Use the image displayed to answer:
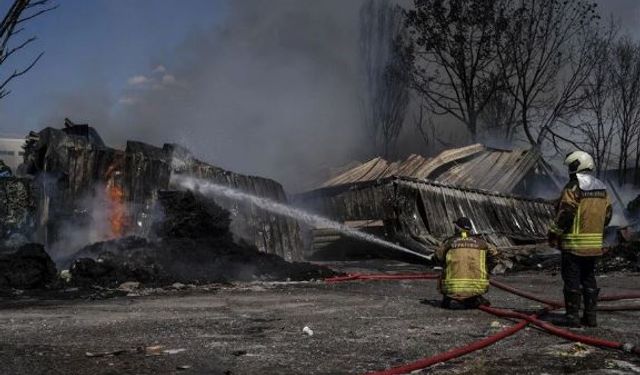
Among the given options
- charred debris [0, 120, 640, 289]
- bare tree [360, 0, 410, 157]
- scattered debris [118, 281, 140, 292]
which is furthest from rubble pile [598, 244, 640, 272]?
bare tree [360, 0, 410, 157]

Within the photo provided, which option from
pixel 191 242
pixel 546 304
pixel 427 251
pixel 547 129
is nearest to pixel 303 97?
pixel 547 129

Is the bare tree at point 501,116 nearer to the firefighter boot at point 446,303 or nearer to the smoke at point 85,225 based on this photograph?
the smoke at point 85,225

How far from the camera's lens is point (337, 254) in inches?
715

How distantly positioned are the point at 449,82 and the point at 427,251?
46.2ft

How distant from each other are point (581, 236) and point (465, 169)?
48.6 ft

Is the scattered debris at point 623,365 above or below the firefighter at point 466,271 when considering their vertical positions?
below

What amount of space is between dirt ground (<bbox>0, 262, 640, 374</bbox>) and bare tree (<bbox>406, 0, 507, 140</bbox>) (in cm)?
1851

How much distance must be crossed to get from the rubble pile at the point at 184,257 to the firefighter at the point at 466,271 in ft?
13.4

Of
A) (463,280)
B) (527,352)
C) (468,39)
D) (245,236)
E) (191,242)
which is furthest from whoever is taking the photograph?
(468,39)

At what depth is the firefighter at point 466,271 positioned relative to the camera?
7.42m

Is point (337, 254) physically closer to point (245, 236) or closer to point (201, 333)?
point (245, 236)

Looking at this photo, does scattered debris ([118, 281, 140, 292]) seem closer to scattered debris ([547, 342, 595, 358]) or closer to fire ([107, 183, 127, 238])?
fire ([107, 183, 127, 238])

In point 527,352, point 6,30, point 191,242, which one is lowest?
point 527,352

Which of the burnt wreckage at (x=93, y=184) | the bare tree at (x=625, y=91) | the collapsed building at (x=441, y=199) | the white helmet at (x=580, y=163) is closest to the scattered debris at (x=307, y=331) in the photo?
the white helmet at (x=580, y=163)
